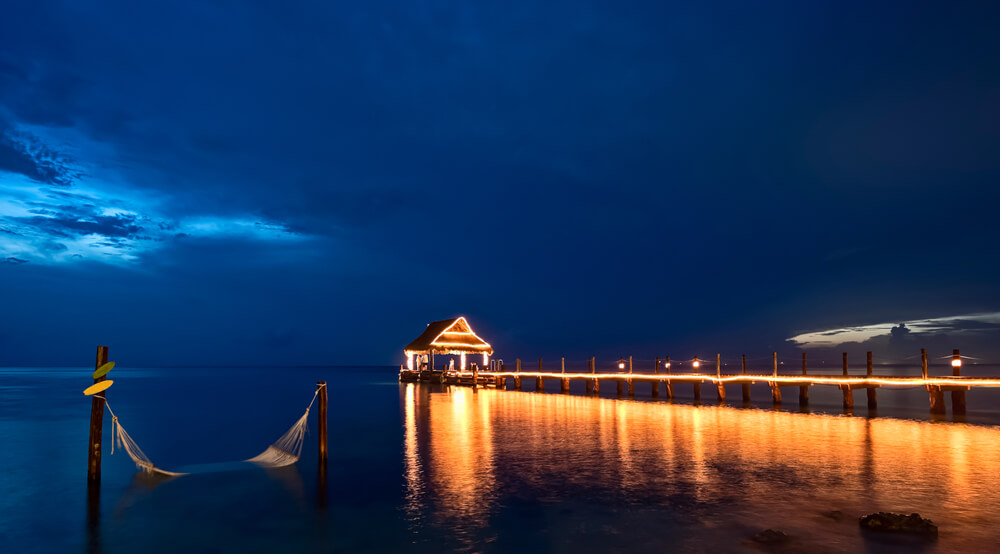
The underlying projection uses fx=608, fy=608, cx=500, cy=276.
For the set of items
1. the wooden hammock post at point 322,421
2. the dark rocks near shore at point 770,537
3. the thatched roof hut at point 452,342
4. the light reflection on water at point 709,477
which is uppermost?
the thatched roof hut at point 452,342

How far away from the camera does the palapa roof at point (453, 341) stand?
5409 centimetres

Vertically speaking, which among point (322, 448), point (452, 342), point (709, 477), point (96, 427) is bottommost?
point (709, 477)

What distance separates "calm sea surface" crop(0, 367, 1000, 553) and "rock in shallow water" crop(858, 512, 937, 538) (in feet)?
1.06

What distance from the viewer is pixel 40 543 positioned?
10.9 m

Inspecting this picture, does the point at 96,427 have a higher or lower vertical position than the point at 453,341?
lower

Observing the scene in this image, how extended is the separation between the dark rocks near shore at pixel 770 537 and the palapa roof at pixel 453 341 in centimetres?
4463

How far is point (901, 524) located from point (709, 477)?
495 cm

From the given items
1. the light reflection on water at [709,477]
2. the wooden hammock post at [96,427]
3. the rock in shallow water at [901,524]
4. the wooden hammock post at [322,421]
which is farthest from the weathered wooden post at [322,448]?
the rock in shallow water at [901,524]

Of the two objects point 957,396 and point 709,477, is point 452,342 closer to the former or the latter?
point 957,396

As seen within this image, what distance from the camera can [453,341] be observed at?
54.6 meters

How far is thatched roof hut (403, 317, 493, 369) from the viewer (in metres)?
54.1

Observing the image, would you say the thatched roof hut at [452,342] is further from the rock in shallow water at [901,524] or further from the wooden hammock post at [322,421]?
the rock in shallow water at [901,524]

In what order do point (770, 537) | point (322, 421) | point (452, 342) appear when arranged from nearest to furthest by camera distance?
point (770, 537) → point (322, 421) → point (452, 342)

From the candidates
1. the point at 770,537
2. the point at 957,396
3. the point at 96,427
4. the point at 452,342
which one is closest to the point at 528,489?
the point at 770,537
